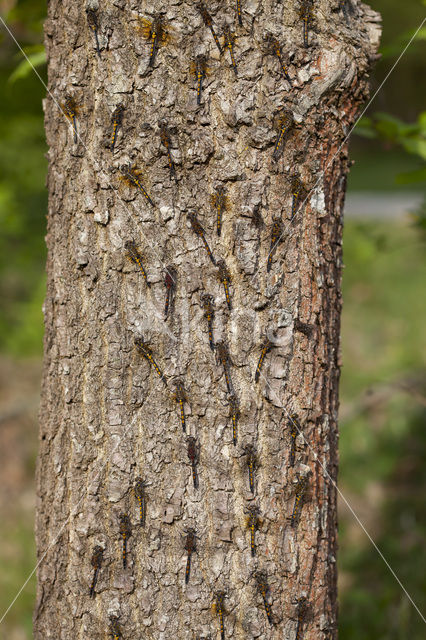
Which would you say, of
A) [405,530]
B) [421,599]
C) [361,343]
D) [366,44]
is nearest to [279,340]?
[366,44]

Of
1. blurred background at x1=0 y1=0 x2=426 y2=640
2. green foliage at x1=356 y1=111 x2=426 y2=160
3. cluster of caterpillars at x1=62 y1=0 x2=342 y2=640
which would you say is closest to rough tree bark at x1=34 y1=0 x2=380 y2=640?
cluster of caterpillars at x1=62 y1=0 x2=342 y2=640

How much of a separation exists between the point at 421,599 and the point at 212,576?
10.9 ft

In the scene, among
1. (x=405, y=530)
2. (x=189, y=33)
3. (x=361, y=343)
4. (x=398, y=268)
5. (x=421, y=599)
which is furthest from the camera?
(x=398, y=268)

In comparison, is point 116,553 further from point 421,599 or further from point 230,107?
point 421,599

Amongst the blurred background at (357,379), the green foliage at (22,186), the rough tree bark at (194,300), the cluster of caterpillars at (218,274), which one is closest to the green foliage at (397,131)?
the blurred background at (357,379)

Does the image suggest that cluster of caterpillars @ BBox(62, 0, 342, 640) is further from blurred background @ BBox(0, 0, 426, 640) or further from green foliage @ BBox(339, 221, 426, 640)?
green foliage @ BBox(339, 221, 426, 640)

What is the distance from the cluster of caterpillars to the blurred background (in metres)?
1.12

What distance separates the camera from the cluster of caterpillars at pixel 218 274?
184cm

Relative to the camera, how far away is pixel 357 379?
780cm

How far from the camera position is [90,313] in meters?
1.97

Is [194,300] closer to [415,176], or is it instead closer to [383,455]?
[415,176]

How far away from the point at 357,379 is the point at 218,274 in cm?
630

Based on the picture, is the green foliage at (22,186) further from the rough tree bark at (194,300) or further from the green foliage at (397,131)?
the rough tree bark at (194,300)

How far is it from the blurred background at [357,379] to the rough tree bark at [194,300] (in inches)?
40.9
